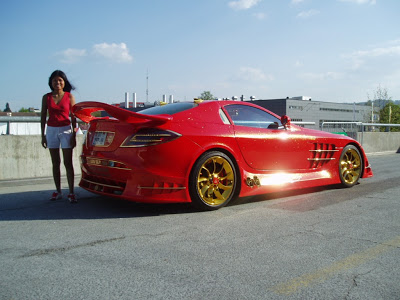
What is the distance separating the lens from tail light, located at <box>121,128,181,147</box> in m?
4.18

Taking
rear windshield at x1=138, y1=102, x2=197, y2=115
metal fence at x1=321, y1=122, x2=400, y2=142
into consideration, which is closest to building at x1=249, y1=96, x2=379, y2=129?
metal fence at x1=321, y1=122, x2=400, y2=142

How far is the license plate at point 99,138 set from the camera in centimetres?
451

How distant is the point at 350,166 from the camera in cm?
645

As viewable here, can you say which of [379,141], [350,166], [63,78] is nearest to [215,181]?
[63,78]

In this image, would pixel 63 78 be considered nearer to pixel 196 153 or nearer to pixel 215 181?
pixel 196 153

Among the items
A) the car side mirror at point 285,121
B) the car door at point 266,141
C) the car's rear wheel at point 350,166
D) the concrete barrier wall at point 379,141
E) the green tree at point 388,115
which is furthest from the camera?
the green tree at point 388,115

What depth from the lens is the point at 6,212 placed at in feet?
14.7

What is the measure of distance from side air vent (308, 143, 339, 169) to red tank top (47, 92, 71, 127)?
3455mm

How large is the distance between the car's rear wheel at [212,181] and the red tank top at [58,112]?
1913 millimetres

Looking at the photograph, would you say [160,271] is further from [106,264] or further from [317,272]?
[317,272]

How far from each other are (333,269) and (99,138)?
2.96 m

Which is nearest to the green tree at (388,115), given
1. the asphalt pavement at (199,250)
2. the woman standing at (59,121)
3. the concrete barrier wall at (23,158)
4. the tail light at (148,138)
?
the concrete barrier wall at (23,158)

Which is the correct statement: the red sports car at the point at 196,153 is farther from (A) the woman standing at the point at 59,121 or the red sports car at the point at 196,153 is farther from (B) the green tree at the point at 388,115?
(B) the green tree at the point at 388,115

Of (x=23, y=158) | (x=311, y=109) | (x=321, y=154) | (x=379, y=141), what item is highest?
(x=311, y=109)
